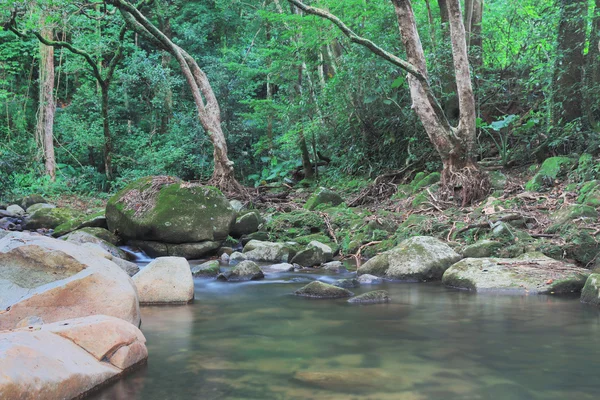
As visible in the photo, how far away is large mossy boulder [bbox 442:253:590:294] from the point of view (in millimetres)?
5906

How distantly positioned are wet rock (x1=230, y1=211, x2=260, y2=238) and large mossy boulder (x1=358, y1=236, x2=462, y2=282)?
419 cm

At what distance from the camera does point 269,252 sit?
933cm

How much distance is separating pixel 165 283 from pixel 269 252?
356 cm

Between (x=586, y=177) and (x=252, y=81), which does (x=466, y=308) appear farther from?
(x=252, y=81)

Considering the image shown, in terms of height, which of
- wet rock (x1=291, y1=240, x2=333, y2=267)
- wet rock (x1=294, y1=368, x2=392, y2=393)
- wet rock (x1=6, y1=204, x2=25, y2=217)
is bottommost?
wet rock (x1=294, y1=368, x2=392, y2=393)

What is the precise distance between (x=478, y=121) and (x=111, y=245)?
7.87 m

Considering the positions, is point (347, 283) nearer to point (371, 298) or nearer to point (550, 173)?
point (371, 298)

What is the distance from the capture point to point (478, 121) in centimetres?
1122

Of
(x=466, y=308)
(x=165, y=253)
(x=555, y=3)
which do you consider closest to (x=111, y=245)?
(x=165, y=253)

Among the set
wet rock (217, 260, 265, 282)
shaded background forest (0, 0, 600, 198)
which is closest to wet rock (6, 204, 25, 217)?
shaded background forest (0, 0, 600, 198)

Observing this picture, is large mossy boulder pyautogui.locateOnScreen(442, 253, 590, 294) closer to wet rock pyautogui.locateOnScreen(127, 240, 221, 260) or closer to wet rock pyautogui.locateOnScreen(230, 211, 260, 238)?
wet rock pyautogui.locateOnScreen(127, 240, 221, 260)

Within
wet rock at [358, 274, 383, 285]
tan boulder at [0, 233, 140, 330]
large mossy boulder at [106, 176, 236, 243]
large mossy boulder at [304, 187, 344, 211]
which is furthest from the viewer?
large mossy boulder at [304, 187, 344, 211]

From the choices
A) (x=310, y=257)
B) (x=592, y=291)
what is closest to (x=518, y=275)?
(x=592, y=291)

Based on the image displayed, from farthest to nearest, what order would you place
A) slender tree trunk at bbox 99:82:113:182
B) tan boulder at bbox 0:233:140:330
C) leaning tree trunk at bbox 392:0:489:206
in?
1. slender tree trunk at bbox 99:82:113:182
2. leaning tree trunk at bbox 392:0:489:206
3. tan boulder at bbox 0:233:140:330
